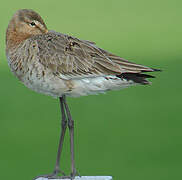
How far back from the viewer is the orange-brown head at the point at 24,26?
24.3 feet

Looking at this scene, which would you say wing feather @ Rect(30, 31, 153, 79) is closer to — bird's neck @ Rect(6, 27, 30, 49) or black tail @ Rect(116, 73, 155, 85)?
black tail @ Rect(116, 73, 155, 85)

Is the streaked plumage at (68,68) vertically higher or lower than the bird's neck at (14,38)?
lower

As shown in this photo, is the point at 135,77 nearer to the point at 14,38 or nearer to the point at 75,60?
the point at 75,60

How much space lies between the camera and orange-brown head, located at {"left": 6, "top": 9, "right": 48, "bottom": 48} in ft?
24.3

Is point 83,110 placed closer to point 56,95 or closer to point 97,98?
point 97,98

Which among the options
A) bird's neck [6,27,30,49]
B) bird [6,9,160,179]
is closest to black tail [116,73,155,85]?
bird [6,9,160,179]

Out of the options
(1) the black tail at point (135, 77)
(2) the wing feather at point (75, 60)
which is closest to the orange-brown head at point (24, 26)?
(2) the wing feather at point (75, 60)

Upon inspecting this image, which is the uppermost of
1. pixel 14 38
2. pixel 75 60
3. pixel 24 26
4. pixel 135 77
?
pixel 24 26

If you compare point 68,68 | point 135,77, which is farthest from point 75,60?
point 135,77

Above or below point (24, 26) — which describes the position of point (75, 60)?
below

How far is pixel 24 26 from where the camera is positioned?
7.45 meters

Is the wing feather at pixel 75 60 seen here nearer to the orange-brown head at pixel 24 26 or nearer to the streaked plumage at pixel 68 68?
the streaked plumage at pixel 68 68

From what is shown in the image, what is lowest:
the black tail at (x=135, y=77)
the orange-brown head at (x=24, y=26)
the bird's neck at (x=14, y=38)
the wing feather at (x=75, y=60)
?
the black tail at (x=135, y=77)

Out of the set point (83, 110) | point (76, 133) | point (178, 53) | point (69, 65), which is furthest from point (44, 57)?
point (178, 53)
